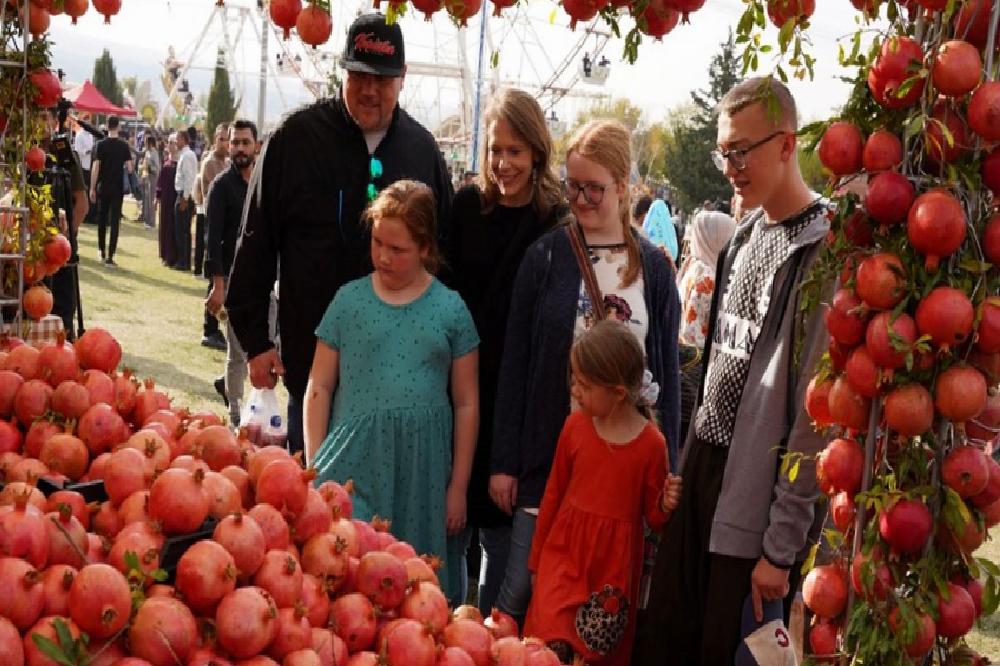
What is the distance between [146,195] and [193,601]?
2277 cm

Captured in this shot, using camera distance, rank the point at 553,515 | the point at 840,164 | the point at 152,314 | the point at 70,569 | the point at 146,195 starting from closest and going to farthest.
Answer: the point at 70,569
the point at 840,164
the point at 553,515
the point at 152,314
the point at 146,195

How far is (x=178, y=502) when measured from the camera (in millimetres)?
2018

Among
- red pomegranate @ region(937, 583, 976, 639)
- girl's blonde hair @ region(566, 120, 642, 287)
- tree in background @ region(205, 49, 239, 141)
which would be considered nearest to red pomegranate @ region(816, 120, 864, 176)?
red pomegranate @ region(937, 583, 976, 639)

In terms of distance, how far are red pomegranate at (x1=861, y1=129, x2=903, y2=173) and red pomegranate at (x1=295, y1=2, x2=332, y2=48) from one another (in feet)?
3.94

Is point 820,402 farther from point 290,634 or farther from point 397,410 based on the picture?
point 397,410

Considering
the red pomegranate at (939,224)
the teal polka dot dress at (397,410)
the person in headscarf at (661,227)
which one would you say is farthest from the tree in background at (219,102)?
the red pomegranate at (939,224)

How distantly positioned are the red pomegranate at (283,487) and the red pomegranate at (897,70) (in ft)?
4.23

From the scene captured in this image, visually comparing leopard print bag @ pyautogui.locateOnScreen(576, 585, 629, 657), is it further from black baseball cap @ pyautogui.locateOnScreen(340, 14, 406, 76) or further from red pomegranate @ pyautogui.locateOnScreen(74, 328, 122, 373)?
black baseball cap @ pyautogui.locateOnScreen(340, 14, 406, 76)

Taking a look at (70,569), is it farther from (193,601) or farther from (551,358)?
(551,358)

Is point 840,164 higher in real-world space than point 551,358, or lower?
higher

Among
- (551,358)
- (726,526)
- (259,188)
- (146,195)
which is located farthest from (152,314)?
(146,195)

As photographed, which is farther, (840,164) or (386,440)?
(386,440)

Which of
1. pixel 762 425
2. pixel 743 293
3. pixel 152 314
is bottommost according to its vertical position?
pixel 152 314

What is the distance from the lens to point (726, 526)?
2.71 meters
